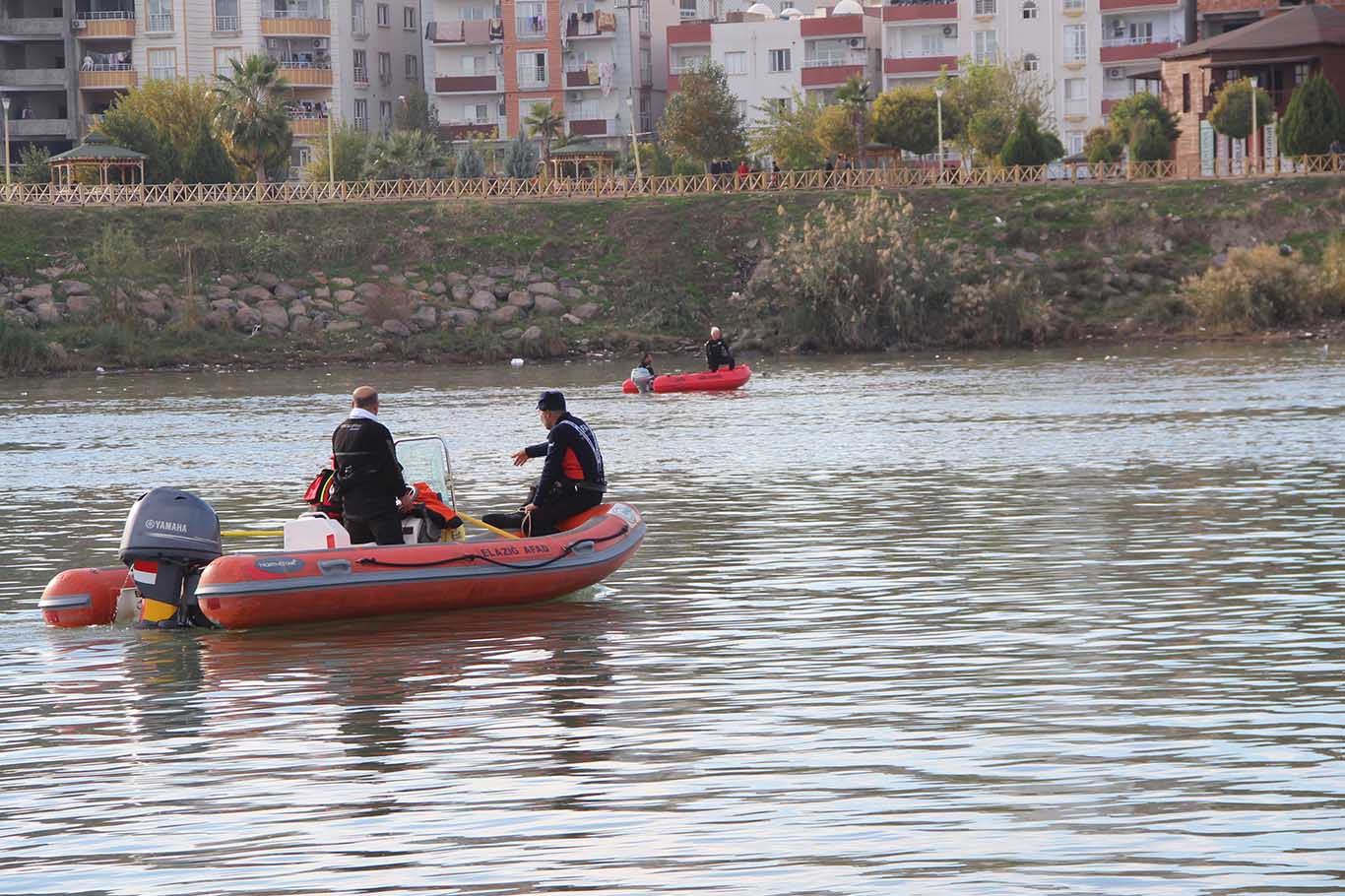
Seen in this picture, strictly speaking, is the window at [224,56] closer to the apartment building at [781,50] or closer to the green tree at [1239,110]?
→ the apartment building at [781,50]

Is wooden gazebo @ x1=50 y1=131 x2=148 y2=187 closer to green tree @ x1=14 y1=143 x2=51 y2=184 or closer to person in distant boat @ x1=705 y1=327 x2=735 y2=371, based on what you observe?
green tree @ x1=14 y1=143 x2=51 y2=184

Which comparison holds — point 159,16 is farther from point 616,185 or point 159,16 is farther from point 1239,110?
point 1239,110

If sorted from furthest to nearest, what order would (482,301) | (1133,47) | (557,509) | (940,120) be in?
(1133,47) < (940,120) < (482,301) < (557,509)

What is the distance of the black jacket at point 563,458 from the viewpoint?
18016 millimetres

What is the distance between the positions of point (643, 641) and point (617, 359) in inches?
2062

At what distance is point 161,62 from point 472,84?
16643mm

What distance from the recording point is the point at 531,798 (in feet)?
34.8

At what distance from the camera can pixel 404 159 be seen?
9519 cm

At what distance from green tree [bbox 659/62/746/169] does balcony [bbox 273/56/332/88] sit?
20183 mm

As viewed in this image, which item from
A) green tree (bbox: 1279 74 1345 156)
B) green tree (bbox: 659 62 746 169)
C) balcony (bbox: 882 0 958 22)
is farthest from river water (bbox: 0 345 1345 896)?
balcony (bbox: 882 0 958 22)

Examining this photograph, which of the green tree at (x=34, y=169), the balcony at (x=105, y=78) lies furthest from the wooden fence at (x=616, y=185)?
the balcony at (x=105, y=78)

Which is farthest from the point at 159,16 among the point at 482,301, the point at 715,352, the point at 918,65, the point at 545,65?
the point at 715,352

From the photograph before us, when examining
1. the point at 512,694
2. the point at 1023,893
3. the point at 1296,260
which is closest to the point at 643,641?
the point at 512,694

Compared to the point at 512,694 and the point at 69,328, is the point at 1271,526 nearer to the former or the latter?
the point at 512,694
